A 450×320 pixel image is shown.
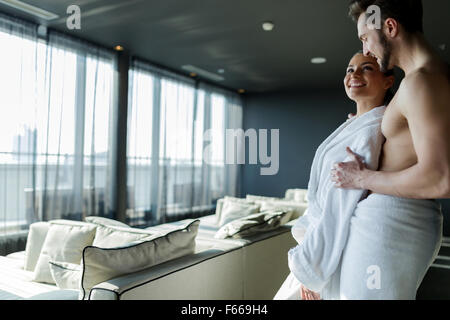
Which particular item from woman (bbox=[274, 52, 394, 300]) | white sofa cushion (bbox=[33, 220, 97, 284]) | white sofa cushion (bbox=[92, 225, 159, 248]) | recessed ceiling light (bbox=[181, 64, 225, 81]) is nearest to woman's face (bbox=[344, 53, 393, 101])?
woman (bbox=[274, 52, 394, 300])

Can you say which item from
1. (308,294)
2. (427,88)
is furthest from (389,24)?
(308,294)

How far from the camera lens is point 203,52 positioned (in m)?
5.07

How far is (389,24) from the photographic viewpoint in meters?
0.80

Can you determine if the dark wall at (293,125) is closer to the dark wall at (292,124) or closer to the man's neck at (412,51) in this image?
the dark wall at (292,124)

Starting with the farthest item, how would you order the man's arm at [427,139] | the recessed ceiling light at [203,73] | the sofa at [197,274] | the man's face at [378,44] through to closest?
the recessed ceiling light at [203,73] < the sofa at [197,274] < the man's face at [378,44] < the man's arm at [427,139]

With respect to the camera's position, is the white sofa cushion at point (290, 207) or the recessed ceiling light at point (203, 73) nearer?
the white sofa cushion at point (290, 207)

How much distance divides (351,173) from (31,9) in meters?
3.91

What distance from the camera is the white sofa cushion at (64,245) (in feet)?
8.00

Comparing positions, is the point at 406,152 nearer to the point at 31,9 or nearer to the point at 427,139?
the point at 427,139

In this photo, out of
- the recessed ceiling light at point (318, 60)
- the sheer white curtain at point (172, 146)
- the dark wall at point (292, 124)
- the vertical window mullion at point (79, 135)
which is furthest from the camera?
the dark wall at point (292, 124)

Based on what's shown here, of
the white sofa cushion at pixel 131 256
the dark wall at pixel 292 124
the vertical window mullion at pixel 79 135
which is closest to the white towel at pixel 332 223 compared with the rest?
the white sofa cushion at pixel 131 256

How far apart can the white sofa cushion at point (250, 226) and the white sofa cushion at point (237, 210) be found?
89cm

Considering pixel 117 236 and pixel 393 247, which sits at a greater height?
pixel 393 247
